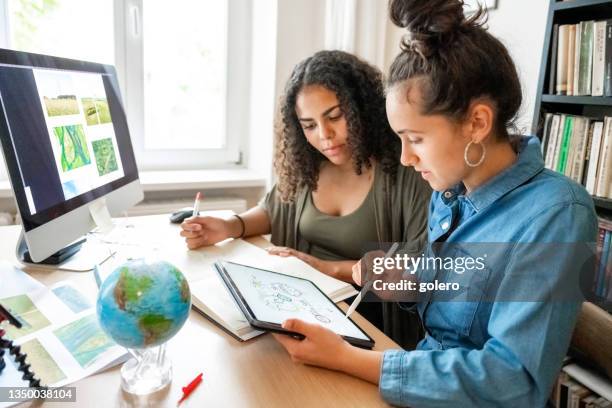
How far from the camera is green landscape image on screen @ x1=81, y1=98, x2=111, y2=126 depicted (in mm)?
1042

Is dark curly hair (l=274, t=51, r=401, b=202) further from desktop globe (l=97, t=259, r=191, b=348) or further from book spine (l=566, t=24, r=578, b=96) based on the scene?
desktop globe (l=97, t=259, r=191, b=348)

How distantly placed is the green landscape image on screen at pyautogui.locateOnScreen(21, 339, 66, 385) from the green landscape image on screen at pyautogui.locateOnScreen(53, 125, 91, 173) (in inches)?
14.9

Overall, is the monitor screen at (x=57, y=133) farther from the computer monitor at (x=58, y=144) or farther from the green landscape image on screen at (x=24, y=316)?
the green landscape image on screen at (x=24, y=316)

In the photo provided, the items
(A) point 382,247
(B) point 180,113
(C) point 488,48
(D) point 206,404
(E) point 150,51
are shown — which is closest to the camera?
(D) point 206,404

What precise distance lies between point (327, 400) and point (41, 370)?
0.40 metres

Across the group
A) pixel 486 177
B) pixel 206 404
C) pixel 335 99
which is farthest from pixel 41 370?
pixel 335 99

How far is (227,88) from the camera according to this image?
229 cm

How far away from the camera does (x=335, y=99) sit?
124cm

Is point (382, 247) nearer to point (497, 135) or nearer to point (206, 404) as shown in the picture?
point (497, 135)

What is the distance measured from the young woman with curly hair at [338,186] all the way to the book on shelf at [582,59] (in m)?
0.50

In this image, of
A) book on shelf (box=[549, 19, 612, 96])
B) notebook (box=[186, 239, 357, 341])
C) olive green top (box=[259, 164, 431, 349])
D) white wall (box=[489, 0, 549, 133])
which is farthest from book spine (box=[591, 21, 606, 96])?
notebook (box=[186, 239, 357, 341])

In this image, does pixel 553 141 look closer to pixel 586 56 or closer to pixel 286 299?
pixel 586 56

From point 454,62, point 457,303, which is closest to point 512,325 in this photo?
point 457,303

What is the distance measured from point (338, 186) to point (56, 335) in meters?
0.85
